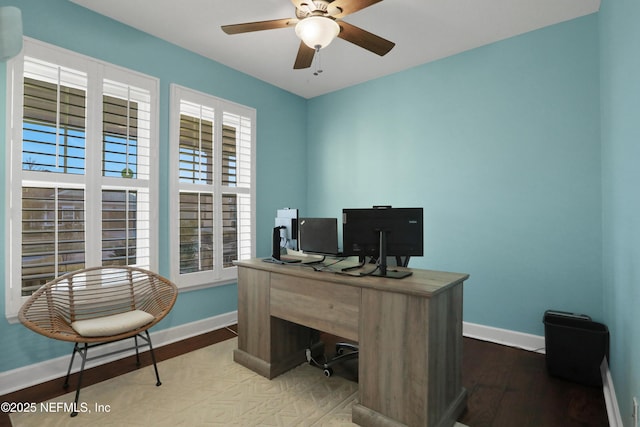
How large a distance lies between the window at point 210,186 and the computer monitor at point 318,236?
4.77ft

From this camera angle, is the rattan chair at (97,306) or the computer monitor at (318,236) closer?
the rattan chair at (97,306)

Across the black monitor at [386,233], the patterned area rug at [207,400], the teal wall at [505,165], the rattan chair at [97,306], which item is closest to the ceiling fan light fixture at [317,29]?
the black monitor at [386,233]

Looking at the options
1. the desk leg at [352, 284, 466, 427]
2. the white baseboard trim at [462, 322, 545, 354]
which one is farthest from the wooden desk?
the white baseboard trim at [462, 322, 545, 354]

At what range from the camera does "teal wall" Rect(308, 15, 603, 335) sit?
2830 millimetres

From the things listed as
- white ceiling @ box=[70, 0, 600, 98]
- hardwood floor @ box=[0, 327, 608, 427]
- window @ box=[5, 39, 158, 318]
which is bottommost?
hardwood floor @ box=[0, 327, 608, 427]

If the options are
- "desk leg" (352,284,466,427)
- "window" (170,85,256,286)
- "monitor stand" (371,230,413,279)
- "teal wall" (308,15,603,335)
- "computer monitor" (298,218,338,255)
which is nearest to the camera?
"desk leg" (352,284,466,427)

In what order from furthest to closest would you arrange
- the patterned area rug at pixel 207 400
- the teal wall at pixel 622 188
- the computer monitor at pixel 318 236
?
the computer monitor at pixel 318 236, the patterned area rug at pixel 207 400, the teal wall at pixel 622 188

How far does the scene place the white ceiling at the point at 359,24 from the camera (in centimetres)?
268

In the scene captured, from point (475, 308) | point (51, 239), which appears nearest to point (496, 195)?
point (475, 308)

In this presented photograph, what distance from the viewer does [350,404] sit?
87.1 inches

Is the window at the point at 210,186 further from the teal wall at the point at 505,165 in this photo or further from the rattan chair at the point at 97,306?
the teal wall at the point at 505,165

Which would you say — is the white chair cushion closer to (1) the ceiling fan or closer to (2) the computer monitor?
(2) the computer monitor

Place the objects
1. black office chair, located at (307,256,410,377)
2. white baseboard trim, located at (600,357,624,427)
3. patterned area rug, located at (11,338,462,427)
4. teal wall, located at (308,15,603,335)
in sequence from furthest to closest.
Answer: teal wall, located at (308,15,603,335) → black office chair, located at (307,256,410,377) → patterned area rug, located at (11,338,462,427) → white baseboard trim, located at (600,357,624,427)

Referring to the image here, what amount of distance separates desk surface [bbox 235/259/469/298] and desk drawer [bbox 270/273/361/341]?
1.8 inches
